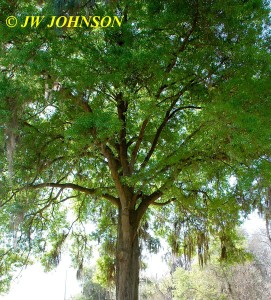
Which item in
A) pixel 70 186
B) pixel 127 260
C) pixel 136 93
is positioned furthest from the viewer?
pixel 70 186

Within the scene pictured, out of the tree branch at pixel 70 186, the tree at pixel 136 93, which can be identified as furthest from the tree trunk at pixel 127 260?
the tree branch at pixel 70 186

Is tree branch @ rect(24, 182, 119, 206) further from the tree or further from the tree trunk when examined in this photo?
the tree trunk

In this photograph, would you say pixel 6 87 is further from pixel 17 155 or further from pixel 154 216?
pixel 154 216

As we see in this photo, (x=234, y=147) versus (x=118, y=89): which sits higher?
(x=118, y=89)

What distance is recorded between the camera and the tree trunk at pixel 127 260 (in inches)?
268

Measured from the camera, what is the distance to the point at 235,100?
5305mm

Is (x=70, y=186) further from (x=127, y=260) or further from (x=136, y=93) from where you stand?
(x=136, y=93)

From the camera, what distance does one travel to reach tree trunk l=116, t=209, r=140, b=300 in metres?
6.81

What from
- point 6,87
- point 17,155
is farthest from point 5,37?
point 17,155

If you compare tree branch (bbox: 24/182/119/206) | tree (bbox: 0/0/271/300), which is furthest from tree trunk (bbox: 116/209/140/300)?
Answer: tree branch (bbox: 24/182/119/206)

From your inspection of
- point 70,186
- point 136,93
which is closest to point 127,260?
point 70,186

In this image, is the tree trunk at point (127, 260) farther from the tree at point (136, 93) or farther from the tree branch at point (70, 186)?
the tree branch at point (70, 186)

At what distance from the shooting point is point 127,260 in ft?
22.8

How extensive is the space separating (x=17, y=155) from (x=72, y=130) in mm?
1888
